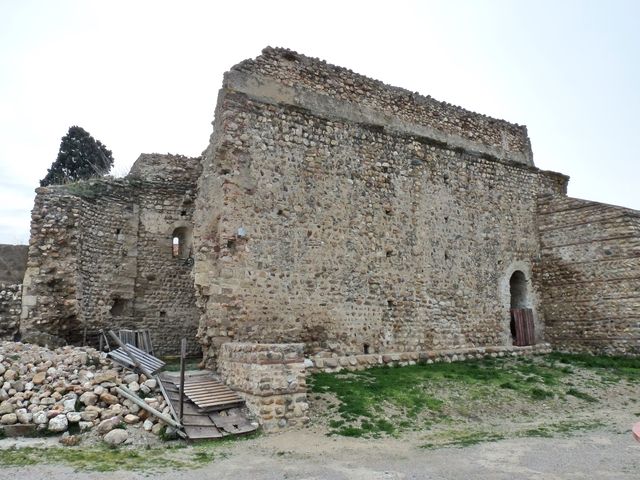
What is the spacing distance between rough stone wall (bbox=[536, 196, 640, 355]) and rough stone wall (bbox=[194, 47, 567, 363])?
5.39 ft

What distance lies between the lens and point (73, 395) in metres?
7.79

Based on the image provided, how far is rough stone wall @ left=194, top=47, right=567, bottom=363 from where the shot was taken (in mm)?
10492

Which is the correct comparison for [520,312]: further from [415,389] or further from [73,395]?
[73,395]

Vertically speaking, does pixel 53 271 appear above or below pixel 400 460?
above

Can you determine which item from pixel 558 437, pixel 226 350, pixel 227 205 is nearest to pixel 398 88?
pixel 227 205

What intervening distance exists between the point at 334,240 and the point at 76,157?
896 inches

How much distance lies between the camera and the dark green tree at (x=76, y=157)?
28.4m

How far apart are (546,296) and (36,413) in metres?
14.0

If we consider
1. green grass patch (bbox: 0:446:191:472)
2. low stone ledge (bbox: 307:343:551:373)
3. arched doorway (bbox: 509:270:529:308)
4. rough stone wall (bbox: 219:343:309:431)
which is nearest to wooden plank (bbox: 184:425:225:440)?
green grass patch (bbox: 0:446:191:472)

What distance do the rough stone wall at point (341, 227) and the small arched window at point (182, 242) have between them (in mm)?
4128

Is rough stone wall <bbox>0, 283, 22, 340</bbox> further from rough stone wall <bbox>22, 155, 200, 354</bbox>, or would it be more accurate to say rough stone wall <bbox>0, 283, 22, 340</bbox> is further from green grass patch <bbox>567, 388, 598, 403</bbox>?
green grass patch <bbox>567, 388, 598, 403</bbox>

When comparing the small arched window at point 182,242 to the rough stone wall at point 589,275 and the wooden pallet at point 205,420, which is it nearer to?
the wooden pallet at point 205,420

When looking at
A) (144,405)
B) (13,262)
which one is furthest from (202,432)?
(13,262)

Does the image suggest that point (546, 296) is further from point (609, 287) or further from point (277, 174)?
point (277, 174)
